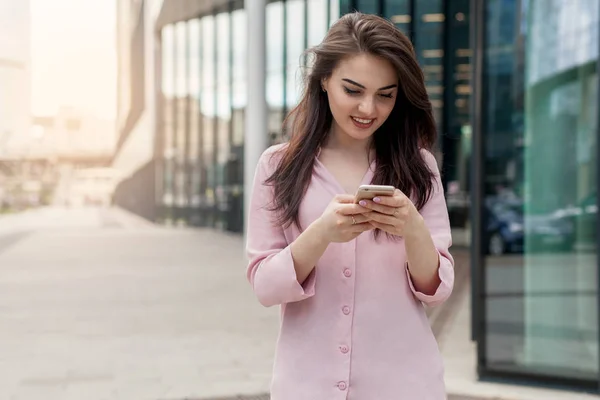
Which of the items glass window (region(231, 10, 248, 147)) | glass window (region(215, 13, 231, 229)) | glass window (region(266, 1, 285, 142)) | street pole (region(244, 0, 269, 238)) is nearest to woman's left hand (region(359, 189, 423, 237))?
street pole (region(244, 0, 269, 238))

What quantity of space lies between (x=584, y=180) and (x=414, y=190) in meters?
4.30

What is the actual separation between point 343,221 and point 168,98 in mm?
27116

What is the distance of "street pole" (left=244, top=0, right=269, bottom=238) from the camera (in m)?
14.7

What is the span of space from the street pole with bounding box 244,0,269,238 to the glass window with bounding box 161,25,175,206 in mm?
13055

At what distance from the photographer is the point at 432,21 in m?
17.4

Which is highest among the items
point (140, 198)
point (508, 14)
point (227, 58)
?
point (227, 58)

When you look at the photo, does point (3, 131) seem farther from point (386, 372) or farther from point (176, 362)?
point (386, 372)

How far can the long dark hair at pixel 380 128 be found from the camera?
150 centimetres

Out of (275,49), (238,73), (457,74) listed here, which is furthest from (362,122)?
(238,73)

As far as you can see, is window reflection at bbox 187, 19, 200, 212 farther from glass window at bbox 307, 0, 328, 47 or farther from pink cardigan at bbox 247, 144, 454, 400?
pink cardigan at bbox 247, 144, 454, 400

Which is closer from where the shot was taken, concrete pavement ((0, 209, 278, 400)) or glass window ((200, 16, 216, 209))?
concrete pavement ((0, 209, 278, 400))

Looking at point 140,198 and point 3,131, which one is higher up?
point 3,131

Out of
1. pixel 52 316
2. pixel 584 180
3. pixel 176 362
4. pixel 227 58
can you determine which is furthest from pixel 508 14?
pixel 227 58

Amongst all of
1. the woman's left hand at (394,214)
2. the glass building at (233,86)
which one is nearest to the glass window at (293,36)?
the glass building at (233,86)
